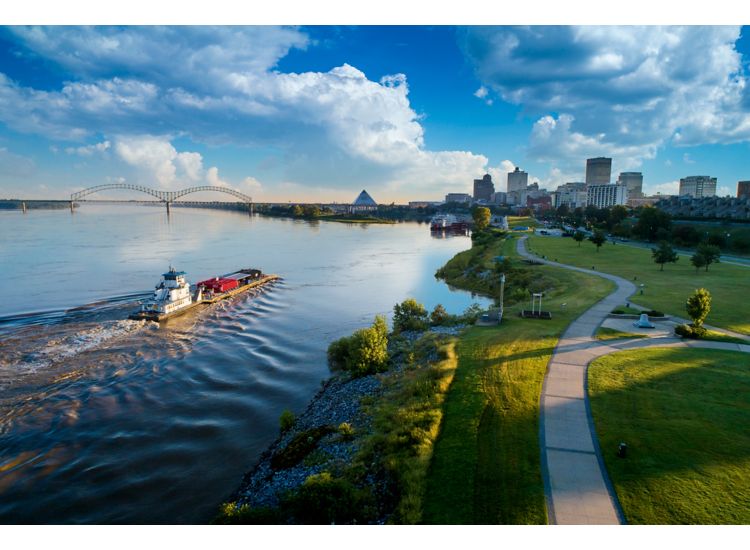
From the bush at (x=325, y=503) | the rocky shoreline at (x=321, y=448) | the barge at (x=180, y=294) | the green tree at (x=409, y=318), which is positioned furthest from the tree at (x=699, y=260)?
the barge at (x=180, y=294)

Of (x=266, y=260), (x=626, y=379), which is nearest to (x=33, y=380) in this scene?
(x=626, y=379)

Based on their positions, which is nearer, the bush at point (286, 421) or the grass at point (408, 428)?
the grass at point (408, 428)

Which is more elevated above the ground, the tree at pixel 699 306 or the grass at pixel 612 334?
the tree at pixel 699 306

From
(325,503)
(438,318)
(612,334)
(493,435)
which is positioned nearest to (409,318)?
(438,318)

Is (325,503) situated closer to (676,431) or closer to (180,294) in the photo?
(676,431)

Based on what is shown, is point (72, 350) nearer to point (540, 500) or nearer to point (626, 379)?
point (540, 500)

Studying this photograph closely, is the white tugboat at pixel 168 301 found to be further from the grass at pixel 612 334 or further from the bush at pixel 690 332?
the bush at pixel 690 332

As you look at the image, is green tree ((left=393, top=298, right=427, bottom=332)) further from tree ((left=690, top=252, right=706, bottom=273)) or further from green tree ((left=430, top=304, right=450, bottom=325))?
tree ((left=690, top=252, right=706, bottom=273))
